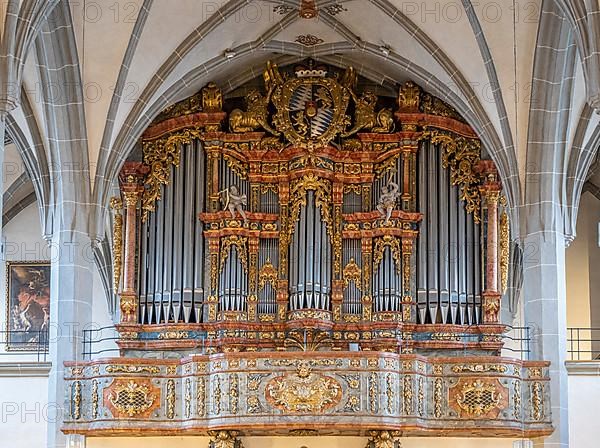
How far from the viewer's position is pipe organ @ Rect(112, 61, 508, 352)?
26.5m

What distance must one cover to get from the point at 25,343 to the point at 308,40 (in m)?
10.1

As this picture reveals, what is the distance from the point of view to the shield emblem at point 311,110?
89.6 ft

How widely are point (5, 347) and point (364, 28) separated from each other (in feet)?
37.9

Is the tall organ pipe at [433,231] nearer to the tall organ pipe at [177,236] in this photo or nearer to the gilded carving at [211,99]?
the gilded carving at [211,99]

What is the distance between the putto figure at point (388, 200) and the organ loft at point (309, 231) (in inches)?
1.4

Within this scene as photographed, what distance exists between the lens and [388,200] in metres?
26.9

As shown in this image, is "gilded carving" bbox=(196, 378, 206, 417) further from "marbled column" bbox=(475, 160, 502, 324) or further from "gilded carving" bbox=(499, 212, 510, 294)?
"gilded carving" bbox=(499, 212, 510, 294)

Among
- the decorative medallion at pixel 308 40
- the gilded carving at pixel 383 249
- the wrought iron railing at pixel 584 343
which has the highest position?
the decorative medallion at pixel 308 40

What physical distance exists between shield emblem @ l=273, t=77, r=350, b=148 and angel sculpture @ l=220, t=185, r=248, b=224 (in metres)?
1.42

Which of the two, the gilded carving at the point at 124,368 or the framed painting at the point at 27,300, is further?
the framed painting at the point at 27,300

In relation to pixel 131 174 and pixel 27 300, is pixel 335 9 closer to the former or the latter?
pixel 131 174

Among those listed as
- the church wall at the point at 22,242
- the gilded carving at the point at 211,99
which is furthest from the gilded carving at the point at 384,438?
the church wall at the point at 22,242

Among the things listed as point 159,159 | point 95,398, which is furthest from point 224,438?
point 159,159

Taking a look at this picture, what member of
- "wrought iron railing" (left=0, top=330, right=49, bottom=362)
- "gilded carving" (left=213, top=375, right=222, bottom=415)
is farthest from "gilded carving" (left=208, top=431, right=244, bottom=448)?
"wrought iron railing" (left=0, top=330, right=49, bottom=362)
